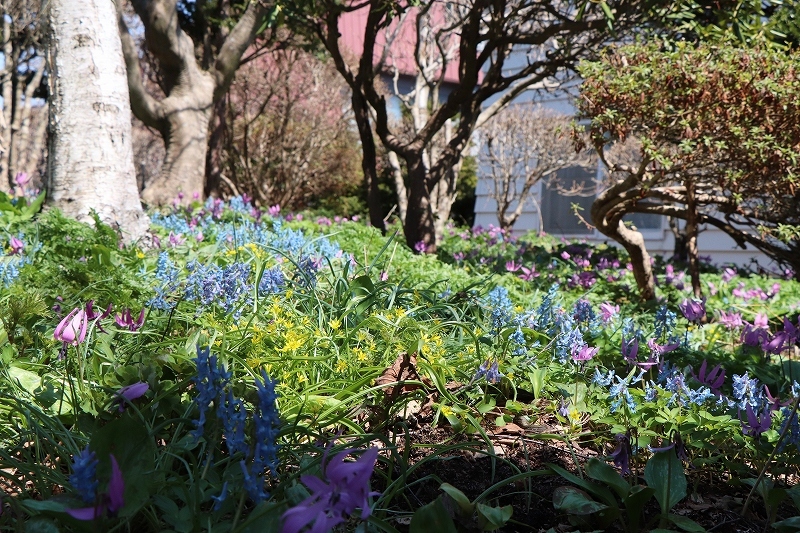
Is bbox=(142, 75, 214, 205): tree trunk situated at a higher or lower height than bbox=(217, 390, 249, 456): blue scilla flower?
higher

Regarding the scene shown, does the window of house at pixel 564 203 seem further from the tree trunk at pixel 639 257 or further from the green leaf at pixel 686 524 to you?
the green leaf at pixel 686 524

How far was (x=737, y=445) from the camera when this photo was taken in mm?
2303

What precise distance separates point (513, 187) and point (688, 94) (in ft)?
36.2

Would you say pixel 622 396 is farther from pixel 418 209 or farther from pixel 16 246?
pixel 418 209

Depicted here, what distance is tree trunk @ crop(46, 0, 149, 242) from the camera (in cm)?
486

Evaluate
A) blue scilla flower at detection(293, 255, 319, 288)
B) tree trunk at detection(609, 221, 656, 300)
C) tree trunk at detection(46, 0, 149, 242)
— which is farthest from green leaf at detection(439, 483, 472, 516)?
tree trunk at detection(609, 221, 656, 300)

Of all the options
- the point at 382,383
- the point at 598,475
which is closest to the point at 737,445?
the point at 598,475

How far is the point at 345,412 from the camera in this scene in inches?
88.1

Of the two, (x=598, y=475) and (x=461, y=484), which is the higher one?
(x=598, y=475)

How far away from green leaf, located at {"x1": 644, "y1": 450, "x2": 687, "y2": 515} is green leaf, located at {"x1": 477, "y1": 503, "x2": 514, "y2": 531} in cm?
45

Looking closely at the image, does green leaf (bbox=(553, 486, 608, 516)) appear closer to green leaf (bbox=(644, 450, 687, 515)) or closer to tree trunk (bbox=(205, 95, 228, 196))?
green leaf (bbox=(644, 450, 687, 515))

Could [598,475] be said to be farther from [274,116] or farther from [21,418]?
[274,116]

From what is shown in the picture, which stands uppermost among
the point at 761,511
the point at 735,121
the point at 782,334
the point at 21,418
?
the point at 735,121

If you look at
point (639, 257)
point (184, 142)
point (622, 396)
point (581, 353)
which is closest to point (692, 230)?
point (639, 257)
